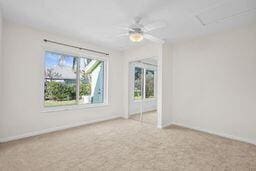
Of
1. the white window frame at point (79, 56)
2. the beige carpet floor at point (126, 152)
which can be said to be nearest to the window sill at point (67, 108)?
the white window frame at point (79, 56)

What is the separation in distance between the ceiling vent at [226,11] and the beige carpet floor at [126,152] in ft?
7.91

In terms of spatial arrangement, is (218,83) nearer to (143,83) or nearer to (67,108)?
(143,83)

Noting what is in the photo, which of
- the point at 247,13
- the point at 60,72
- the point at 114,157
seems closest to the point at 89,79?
the point at 60,72

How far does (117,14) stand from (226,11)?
6.08 ft

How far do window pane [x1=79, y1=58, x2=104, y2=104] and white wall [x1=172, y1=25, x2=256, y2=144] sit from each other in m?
2.36

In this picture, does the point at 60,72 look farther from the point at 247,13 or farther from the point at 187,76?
the point at 247,13

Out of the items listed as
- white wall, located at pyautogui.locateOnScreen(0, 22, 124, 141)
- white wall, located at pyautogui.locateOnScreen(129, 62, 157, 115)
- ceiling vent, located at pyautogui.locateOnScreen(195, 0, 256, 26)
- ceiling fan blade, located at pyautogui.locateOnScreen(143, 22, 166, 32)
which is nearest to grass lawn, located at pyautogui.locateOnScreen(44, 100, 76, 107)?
white wall, located at pyautogui.locateOnScreen(0, 22, 124, 141)

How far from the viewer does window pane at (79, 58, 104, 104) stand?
4.25m

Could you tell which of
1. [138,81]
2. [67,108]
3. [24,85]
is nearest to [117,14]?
[24,85]

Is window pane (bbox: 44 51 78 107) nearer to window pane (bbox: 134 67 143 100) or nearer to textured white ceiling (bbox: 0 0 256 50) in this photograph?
textured white ceiling (bbox: 0 0 256 50)

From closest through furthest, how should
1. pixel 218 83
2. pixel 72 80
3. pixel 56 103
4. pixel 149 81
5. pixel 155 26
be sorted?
pixel 155 26, pixel 218 83, pixel 56 103, pixel 72 80, pixel 149 81

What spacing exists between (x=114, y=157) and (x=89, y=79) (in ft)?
8.94

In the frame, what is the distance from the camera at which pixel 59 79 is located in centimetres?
379

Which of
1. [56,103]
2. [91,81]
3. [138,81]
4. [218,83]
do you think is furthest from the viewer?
[138,81]
